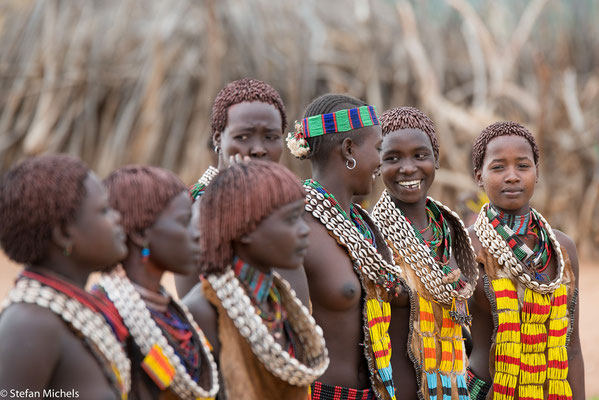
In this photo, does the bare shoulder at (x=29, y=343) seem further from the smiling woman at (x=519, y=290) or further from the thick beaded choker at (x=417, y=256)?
the smiling woman at (x=519, y=290)

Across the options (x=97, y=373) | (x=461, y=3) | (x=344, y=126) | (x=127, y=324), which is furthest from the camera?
(x=461, y=3)

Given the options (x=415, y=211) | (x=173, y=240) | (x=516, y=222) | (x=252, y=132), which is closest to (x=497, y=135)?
(x=516, y=222)

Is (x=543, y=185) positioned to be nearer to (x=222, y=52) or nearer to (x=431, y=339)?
(x=222, y=52)

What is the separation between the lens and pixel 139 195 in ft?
8.10

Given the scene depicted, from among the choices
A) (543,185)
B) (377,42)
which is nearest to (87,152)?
(377,42)

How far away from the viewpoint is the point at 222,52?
12.2 meters

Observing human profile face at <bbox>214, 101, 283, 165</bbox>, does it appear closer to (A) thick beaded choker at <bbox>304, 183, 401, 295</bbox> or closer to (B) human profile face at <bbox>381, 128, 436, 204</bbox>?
(A) thick beaded choker at <bbox>304, 183, 401, 295</bbox>

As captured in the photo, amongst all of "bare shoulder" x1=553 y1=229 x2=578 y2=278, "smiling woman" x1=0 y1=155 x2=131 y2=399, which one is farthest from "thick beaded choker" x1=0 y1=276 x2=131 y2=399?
"bare shoulder" x1=553 y1=229 x2=578 y2=278

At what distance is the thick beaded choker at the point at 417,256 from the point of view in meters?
3.74

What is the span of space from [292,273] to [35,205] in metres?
1.19

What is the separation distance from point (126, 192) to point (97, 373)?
0.58 metres

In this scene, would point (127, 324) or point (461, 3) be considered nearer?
point (127, 324)

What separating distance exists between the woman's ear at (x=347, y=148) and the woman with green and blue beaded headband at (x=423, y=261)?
1.36 feet

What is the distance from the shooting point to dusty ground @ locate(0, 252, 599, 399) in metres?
7.03
